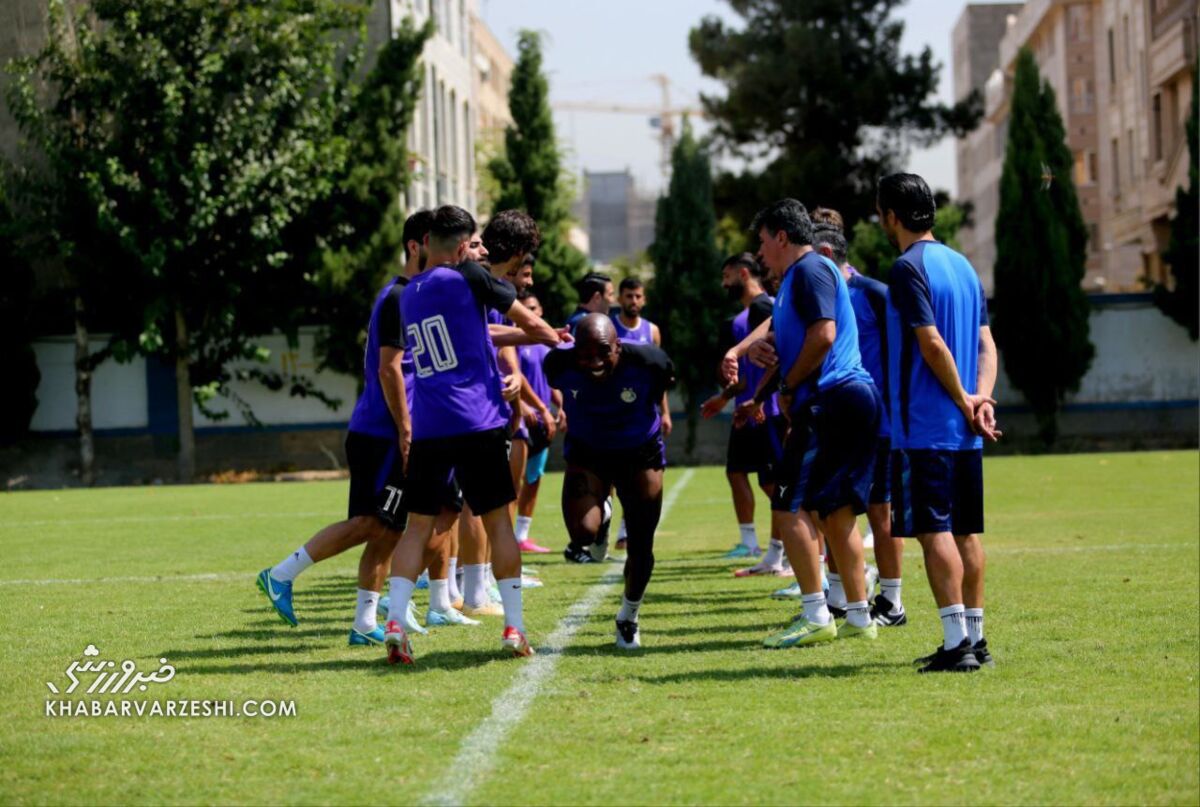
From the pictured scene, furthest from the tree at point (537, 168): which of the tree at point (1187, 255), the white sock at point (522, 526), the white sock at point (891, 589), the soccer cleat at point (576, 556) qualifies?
the white sock at point (891, 589)

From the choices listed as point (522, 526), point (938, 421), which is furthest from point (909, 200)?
point (522, 526)

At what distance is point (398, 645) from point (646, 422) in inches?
65.6

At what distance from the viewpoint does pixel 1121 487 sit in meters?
21.3

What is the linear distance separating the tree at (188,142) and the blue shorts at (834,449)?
978 inches

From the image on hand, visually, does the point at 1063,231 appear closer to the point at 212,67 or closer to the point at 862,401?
the point at 212,67

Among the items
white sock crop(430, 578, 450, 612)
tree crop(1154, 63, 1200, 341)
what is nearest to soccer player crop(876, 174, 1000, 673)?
white sock crop(430, 578, 450, 612)

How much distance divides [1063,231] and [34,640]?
2927 centimetres

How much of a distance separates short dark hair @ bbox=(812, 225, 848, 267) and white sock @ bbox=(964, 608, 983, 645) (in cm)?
245

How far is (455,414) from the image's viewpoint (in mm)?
8375

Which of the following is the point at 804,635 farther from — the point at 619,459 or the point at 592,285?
the point at 592,285

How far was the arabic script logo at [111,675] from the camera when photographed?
7.54 metres

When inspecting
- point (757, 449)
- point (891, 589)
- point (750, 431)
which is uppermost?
point (750, 431)

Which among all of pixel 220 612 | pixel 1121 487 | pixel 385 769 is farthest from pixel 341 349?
pixel 385 769

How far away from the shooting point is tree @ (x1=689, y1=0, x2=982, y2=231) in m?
49.8
